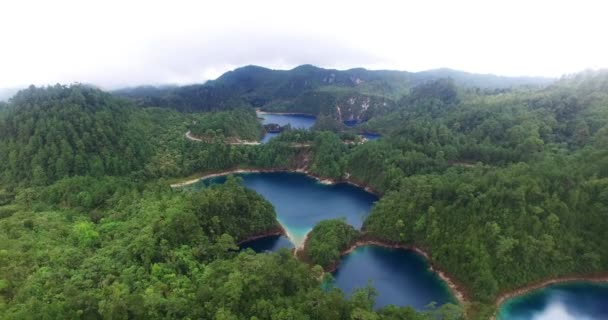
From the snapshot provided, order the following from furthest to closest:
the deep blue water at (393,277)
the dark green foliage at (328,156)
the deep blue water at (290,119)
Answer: the deep blue water at (290,119)
the dark green foliage at (328,156)
the deep blue water at (393,277)

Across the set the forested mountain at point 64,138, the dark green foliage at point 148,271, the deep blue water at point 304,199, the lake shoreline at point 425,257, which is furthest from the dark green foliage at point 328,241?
the forested mountain at point 64,138

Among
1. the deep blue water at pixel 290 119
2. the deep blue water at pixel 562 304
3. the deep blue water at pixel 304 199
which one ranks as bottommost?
the deep blue water at pixel 562 304

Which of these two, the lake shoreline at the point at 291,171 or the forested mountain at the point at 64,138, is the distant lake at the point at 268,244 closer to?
the lake shoreline at the point at 291,171

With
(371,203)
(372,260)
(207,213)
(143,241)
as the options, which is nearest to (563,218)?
(372,260)

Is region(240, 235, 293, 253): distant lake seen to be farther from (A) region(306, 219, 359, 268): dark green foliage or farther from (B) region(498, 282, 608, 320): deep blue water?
(B) region(498, 282, 608, 320): deep blue water

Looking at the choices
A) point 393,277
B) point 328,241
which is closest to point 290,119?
point 328,241

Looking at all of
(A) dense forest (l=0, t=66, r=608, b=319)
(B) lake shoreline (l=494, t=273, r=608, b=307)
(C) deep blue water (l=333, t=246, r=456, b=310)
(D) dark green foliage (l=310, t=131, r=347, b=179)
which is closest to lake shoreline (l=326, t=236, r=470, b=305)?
(C) deep blue water (l=333, t=246, r=456, b=310)

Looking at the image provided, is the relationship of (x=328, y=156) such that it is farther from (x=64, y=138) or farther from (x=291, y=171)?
(x=64, y=138)
